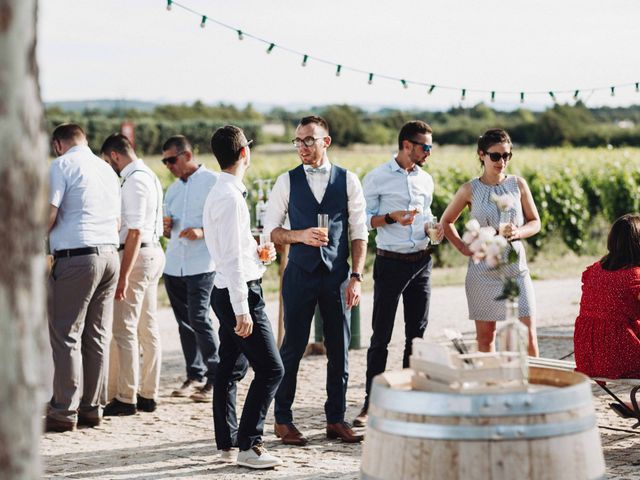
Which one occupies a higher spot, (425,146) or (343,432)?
(425,146)

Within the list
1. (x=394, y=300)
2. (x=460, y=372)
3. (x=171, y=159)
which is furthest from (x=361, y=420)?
(x=460, y=372)

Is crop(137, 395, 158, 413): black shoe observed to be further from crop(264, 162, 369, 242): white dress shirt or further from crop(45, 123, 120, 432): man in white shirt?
crop(264, 162, 369, 242): white dress shirt

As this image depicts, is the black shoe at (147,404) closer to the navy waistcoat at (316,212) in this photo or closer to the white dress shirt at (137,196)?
the white dress shirt at (137,196)

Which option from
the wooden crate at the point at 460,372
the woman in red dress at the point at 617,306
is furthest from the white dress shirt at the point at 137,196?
the wooden crate at the point at 460,372

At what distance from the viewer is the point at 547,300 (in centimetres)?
1556

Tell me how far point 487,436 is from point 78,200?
4894 mm

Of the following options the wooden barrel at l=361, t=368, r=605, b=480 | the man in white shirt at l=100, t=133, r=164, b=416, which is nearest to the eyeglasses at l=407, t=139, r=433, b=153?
the man in white shirt at l=100, t=133, r=164, b=416

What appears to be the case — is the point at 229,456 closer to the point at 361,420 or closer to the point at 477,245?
the point at 361,420

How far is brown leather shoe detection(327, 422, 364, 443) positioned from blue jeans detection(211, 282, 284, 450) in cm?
77

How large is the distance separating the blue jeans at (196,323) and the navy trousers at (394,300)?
1.76m

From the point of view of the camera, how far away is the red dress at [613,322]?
7.13 meters

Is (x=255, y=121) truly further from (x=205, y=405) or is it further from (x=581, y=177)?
(x=205, y=405)

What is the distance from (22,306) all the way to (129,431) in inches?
221

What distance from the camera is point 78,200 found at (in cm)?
832
